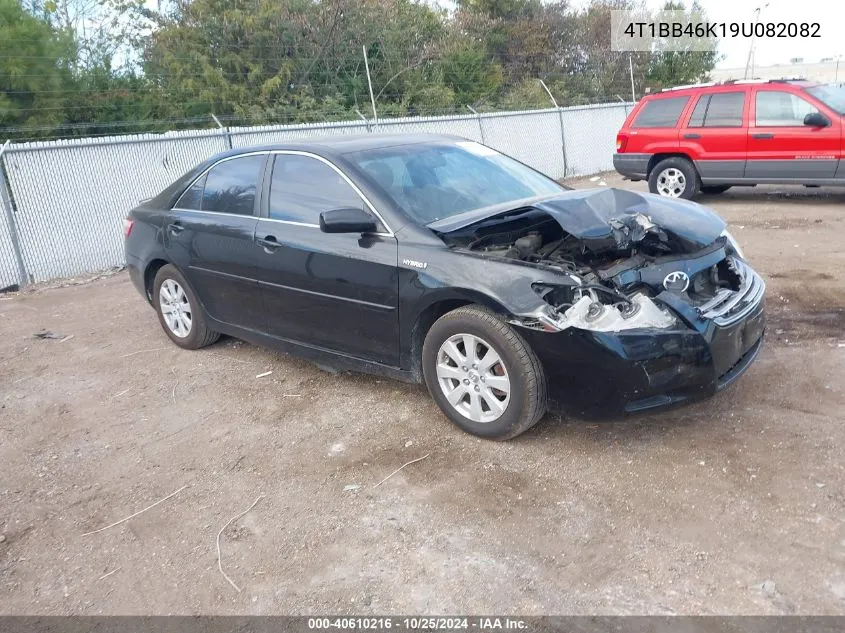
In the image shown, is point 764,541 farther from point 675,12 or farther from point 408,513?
point 675,12

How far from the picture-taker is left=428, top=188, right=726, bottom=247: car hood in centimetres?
389

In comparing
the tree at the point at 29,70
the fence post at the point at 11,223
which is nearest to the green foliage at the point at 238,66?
the tree at the point at 29,70

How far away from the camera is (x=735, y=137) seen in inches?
414

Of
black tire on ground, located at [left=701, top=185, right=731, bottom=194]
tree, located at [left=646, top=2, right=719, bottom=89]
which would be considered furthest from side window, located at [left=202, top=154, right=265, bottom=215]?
tree, located at [left=646, top=2, right=719, bottom=89]

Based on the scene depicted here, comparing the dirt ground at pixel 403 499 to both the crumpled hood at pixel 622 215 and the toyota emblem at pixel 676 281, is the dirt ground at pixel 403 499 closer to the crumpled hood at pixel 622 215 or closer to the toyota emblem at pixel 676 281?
the toyota emblem at pixel 676 281

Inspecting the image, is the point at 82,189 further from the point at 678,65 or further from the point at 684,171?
the point at 678,65

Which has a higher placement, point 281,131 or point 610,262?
point 281,131

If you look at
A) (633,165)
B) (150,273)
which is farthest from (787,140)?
(150,273)

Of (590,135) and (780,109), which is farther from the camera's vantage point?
(590,135)

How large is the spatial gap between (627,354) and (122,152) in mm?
8118

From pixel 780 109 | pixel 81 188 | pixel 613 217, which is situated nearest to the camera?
pixel 613 217

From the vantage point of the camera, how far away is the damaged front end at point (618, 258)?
11.9 ft

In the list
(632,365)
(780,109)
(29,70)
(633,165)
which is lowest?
(632,365)

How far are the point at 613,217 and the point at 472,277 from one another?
0.86 m
